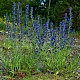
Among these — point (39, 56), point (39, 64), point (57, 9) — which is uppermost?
point (57, 9)

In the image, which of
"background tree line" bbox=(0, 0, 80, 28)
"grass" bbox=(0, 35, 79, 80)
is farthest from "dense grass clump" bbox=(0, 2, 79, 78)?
"background tree line" bbox=(0, 0, 80, 28)

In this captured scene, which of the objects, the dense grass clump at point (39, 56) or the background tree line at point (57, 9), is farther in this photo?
the background tree line at point (57, 9)

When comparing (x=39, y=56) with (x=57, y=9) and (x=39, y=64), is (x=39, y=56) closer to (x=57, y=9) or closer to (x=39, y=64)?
(x=39, y=64)

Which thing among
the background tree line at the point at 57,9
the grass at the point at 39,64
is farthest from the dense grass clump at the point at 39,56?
the background tree line at the point at 57,9

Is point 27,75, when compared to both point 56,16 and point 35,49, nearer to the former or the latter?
point 35,49

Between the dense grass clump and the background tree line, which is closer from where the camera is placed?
the dense grass clump

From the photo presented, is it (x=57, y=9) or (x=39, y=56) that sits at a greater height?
(x=57, y=9)

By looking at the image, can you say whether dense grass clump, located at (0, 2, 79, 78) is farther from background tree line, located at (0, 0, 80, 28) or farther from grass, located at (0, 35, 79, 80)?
background tree line, located at (0, 0, 80, 28)

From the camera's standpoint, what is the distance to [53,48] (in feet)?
14.7

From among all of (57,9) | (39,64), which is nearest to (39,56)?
(39,64)

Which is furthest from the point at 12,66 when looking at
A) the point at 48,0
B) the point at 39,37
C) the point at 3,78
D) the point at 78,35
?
the point at 48,0

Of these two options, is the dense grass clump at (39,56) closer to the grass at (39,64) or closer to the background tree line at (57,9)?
the grass at (39,64)

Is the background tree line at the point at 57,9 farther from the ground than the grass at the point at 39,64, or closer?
farther from the ground

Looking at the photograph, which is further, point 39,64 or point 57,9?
point 57,9
